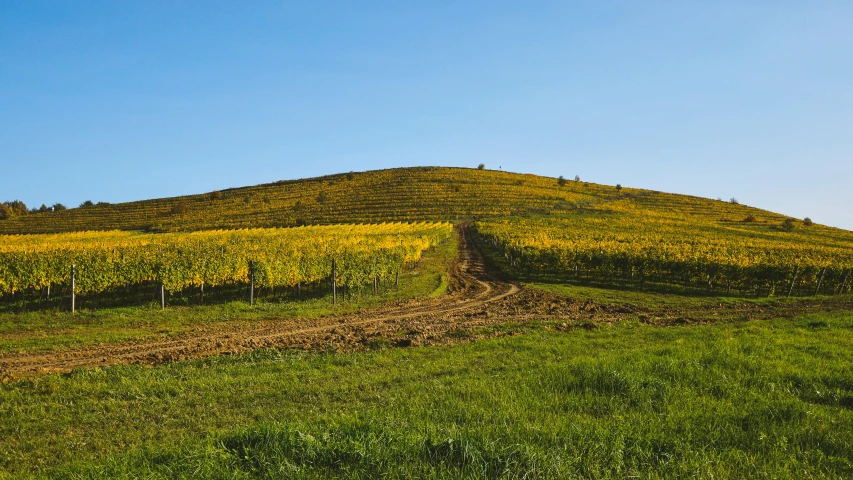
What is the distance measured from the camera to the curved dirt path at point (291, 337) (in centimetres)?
1233

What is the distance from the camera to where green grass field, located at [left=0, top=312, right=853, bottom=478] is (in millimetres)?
4875

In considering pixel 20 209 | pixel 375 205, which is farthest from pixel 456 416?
pixel 20 209

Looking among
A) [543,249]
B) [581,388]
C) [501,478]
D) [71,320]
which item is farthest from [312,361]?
[543,249]

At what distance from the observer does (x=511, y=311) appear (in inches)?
800

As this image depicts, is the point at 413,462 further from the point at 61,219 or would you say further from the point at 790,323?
the point at 61,219

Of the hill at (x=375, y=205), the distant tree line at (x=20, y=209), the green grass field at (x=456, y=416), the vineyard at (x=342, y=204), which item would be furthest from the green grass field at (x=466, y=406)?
the distant tree line at (x=20, y=209)

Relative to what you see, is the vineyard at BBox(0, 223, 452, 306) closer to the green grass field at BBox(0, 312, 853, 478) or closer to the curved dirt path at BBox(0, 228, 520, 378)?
the curved dirt path at BBox(0, 228, 520, 378)

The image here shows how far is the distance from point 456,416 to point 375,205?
9896cm

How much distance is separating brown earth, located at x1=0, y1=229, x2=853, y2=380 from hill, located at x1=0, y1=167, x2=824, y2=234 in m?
65.3

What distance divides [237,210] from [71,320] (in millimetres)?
91412

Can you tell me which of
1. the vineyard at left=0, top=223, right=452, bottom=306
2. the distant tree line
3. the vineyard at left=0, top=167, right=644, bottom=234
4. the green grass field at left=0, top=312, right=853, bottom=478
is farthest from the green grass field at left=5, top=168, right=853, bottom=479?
the distant tree line

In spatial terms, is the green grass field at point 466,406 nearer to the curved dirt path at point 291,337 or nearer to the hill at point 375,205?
the curved dirt path at point 291,337

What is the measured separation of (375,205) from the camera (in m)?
104

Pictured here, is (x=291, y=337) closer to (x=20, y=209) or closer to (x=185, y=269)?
(x=185, y=269)
